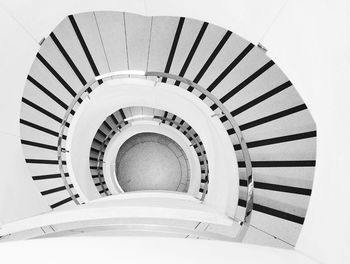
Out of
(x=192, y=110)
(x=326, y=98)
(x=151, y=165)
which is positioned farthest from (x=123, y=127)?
(x=326, y=98)

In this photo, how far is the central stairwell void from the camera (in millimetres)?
3178

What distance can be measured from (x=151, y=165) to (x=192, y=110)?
193 inches

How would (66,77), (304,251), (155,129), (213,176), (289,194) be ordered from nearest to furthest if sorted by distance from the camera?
(304,251) → (289,194) → (66,77) → (213,176) → (155,129)

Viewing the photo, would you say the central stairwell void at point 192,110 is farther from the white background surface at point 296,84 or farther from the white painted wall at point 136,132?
the white painted wall at point 136,132

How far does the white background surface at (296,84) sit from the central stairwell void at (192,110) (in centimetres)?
73

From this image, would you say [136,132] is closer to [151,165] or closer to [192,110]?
[151,165]

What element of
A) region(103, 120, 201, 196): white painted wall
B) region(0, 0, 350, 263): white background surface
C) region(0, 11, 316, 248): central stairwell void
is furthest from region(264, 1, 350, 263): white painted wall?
region(103, 120, 201, 196): white painted wall

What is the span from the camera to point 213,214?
329 cm

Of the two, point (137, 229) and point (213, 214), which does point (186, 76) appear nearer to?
point (213, 214)

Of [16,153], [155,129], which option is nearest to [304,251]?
[16,153]

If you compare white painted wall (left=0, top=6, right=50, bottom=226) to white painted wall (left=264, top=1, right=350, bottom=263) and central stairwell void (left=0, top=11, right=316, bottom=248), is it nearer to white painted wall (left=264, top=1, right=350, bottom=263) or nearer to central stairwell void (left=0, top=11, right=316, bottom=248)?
central stairwell void (left=0, top=11, right=316, bottom=248)

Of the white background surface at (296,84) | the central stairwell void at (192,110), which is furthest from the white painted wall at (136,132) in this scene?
the white background surface at (296,84)

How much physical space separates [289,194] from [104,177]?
6542 millimetres

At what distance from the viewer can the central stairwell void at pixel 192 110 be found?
318 centimetres
